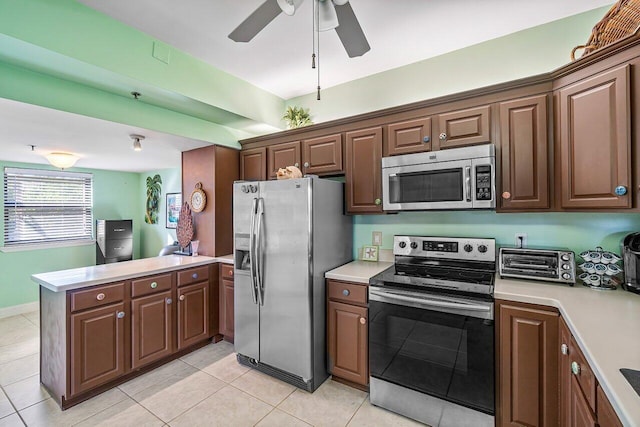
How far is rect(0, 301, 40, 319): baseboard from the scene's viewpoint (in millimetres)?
3812

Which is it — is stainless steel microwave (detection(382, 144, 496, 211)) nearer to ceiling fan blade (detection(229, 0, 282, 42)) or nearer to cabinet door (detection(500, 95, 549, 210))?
cabinet door (detection(500, 95, 549, 210))

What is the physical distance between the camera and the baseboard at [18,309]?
12.5 ft

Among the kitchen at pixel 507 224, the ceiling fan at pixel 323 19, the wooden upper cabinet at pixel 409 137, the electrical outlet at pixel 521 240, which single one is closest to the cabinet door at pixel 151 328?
the kitchen at pixel 507 224

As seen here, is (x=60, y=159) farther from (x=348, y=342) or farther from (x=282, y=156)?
(x=348, y=342)

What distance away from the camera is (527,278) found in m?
1.91

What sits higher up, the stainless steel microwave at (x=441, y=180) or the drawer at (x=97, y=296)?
the stainless steel microwave at (x=441, y=180)

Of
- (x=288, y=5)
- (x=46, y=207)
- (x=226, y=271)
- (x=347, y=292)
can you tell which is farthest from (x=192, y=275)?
(x=46, y=207)

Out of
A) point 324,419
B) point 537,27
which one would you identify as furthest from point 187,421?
point 537,27

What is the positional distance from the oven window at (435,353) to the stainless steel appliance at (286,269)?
0.50 metres

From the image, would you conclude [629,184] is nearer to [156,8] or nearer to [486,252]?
[486,252]

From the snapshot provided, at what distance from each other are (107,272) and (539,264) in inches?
129

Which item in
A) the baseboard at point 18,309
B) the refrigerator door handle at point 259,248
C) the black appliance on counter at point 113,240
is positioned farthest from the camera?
the black appliance on counter at point 113,240

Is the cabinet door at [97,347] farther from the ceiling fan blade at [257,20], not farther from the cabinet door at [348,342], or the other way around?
the ceiling fan blade at [257,20]

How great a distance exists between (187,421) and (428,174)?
245cm
